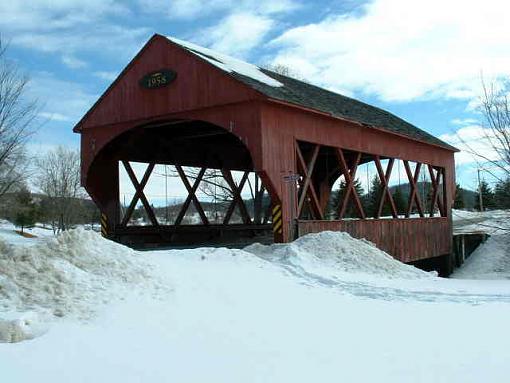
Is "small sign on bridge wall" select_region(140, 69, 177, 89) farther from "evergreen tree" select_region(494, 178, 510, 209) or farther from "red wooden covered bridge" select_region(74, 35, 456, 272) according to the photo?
"evergreen tree" select_region(494, 178, 510, 209)

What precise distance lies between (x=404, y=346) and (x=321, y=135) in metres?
10.9

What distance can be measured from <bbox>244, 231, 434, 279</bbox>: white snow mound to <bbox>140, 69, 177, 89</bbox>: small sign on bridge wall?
529 cm

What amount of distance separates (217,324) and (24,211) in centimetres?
3970

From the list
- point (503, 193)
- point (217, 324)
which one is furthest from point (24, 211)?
point (217, 324)

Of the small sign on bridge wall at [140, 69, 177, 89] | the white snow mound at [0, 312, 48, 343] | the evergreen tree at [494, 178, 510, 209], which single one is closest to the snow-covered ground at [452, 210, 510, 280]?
the evergreen tree at [494, 178, 510, 209]

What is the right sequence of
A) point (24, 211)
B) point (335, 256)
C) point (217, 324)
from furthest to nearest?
point (24, 211)
point (335, 256)
point (217, 324)

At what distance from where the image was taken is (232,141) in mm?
22406

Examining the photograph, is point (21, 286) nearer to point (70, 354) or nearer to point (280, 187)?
point (70, 354)

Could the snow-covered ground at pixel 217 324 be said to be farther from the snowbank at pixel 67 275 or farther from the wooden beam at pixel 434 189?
the wooden beam at pixel 434 189

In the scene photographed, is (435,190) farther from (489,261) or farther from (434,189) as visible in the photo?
(489,261)

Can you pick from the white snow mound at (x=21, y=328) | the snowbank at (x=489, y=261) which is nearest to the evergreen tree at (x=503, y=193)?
the snowbank at (x=489, y=261)

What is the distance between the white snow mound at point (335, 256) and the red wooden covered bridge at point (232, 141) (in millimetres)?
1040

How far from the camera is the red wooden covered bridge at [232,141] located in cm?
1485

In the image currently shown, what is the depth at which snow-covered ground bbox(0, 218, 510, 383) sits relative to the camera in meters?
5.41
